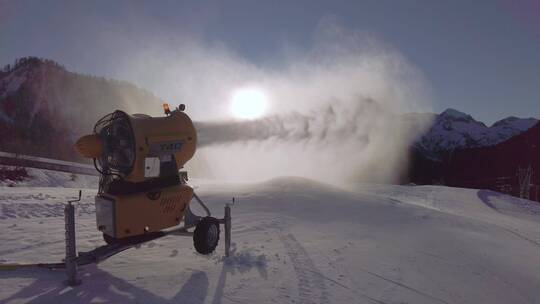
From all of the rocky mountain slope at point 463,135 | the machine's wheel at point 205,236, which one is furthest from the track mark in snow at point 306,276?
the rocky mountain slope at point 463,135

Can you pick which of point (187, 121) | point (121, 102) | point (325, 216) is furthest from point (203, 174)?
point (187, 121)

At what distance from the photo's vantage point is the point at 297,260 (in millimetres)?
6535

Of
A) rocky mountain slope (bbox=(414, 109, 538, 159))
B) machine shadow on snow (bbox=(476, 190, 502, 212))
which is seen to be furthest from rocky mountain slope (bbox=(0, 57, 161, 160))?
rocky mountain slope (bbox=(414, 109, 538, 159))

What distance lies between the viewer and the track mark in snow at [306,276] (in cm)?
499

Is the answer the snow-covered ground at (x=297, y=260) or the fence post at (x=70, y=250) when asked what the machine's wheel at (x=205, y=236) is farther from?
the fence post at (x=70, y=250)

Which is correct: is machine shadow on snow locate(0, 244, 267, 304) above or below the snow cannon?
below

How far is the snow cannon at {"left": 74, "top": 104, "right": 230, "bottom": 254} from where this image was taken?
5.40 meters

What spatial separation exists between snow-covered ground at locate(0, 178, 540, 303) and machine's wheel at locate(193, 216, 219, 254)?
26 cm

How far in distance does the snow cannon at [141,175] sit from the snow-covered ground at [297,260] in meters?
0.65

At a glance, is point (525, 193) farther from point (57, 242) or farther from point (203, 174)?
point (203, 174)

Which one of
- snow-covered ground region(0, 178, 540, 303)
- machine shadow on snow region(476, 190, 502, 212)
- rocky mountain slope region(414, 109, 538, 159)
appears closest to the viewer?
snow-covered ground region(0, 178, 540, 303)

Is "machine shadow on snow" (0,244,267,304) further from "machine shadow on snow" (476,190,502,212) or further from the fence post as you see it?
"machine shadow on snow" (476,190,502,212)

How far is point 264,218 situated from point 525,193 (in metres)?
38.3

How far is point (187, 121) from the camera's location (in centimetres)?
625
